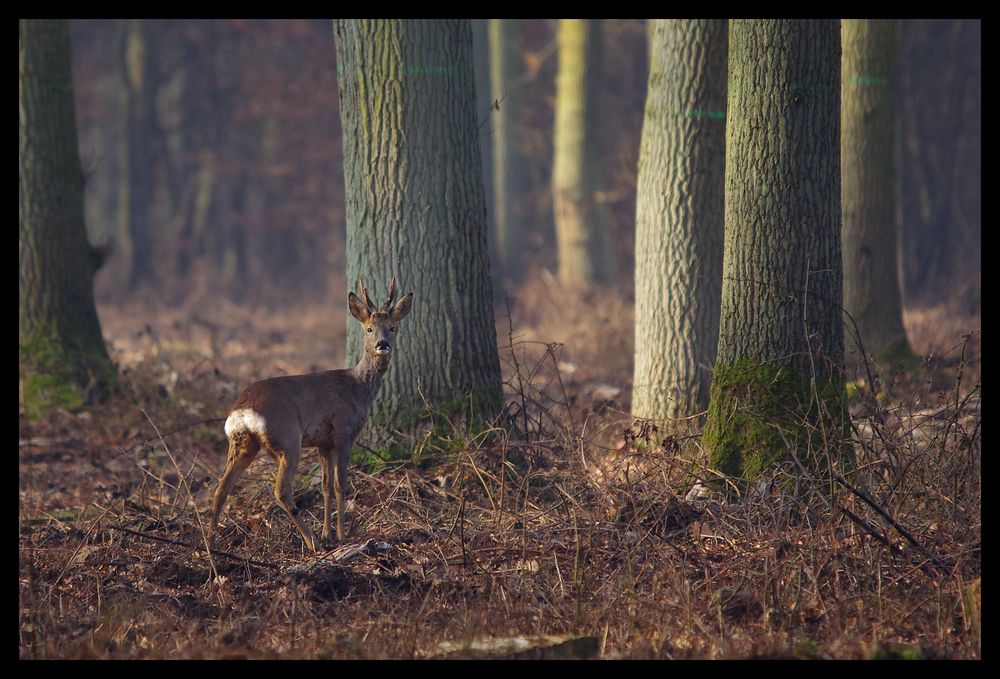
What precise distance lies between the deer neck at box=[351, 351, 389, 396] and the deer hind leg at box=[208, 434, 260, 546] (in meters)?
0.87

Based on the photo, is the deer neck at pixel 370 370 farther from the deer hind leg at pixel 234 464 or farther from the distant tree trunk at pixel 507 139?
the distant tree trunk at pixel 507 139

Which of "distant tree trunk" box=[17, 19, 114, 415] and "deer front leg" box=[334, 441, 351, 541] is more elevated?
"distant tree trunk" box=[17, 19, 114, 415]

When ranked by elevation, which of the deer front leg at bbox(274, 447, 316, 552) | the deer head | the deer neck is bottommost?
the deer front leg at bbox(274, 447, 316, 552)

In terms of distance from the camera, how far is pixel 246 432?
264 inches

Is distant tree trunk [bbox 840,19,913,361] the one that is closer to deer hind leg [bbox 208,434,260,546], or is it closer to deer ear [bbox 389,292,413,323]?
deer ear [bbox 389,292,413,323]

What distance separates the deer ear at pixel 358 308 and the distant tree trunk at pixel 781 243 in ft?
7.94

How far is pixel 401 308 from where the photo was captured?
23.7ft

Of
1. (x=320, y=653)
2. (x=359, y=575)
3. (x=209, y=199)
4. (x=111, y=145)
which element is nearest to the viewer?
(x=320, y=653)

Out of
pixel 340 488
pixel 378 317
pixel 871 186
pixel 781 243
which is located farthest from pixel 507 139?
pixel 340 488

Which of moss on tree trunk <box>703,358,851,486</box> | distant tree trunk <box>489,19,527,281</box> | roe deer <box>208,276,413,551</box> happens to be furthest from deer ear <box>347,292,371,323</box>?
distant tree trunk <box>489,19,527,281</box>

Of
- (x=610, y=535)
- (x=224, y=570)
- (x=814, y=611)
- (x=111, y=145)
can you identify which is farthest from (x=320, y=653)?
(x=111, y=145)

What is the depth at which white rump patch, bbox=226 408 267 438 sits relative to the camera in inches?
262
